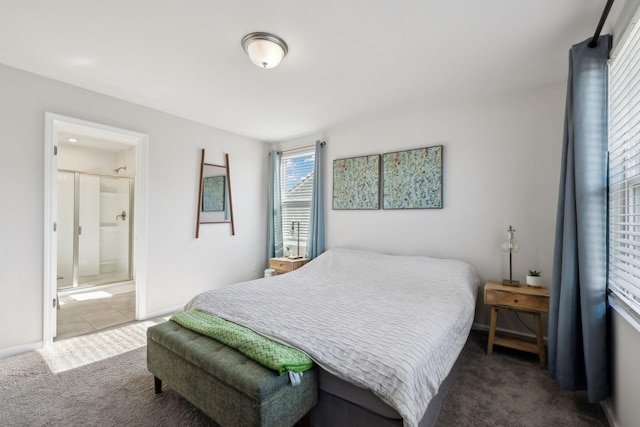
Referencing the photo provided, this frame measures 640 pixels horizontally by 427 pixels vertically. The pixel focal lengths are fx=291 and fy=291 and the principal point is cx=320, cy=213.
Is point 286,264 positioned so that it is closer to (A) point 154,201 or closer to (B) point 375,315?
(A) point 154,201

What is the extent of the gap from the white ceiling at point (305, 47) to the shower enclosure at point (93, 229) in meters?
2.89

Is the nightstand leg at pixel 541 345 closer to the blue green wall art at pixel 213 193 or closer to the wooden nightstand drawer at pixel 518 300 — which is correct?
the wooden nightstand drawer at pixel 518 300

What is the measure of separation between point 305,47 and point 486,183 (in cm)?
218

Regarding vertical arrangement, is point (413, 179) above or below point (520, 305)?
above

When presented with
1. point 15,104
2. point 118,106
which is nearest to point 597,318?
point 118,106

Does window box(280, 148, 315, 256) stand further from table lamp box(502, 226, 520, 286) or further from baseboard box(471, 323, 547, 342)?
table lamp box(502, 226, 520, 286)

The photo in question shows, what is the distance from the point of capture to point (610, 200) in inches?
70.7

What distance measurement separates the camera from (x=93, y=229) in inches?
202

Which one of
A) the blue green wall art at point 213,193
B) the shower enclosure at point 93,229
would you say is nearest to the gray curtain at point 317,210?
the blue green wall art at point 213,193

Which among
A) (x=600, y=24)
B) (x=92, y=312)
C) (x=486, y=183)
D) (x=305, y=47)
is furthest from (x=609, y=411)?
(x=92, y=312)

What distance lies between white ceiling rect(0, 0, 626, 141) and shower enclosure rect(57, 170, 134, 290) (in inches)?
114

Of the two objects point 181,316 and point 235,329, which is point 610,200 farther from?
point 181,316

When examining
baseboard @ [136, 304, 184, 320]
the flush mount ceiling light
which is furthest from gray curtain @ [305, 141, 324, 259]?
the flush mount ceiling light

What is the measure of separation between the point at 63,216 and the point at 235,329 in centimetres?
485
